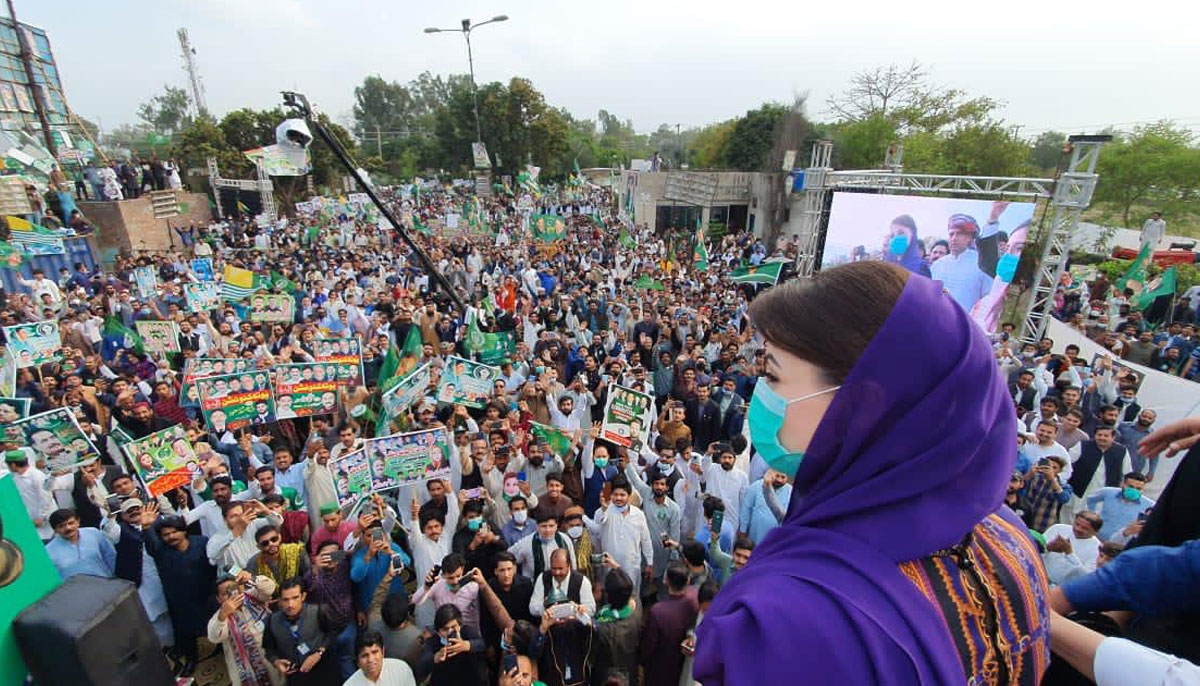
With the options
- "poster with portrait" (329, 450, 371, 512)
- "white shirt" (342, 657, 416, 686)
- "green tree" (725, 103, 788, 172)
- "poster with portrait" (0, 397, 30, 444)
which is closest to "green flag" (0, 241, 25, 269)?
"poster with portrait" (0, 397, 30, 444)

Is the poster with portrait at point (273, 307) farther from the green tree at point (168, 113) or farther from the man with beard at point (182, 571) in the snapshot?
the green tree at point (168, 113)

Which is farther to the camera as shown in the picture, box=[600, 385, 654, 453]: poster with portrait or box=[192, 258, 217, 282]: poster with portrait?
box=[192, 258, 217, 282]: poster with portrait

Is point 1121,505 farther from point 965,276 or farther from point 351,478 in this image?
point 965,276

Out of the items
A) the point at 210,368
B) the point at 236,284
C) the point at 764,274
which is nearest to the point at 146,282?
the point at 236,284

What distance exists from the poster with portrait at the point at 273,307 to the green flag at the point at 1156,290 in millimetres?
16635

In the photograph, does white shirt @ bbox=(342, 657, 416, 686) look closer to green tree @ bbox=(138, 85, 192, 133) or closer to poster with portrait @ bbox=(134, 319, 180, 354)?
poster with portrait @ bbox=(134, 319, 180, 354)

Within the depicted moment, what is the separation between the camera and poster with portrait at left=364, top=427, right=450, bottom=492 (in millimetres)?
4941

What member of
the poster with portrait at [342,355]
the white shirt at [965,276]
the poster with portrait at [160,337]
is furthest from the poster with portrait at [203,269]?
the white shirt at [965,276]

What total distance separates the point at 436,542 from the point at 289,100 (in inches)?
234

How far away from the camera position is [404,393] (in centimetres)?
628

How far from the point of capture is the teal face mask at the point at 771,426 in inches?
40.9

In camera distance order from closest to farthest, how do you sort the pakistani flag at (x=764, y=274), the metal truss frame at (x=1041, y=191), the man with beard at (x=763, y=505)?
the man with beard at (x=763, y=505), the metal truss frame at (x=1041, y=191), the pakistani flag at (x=764, y=274)

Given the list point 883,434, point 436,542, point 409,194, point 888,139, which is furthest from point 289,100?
point 888,139

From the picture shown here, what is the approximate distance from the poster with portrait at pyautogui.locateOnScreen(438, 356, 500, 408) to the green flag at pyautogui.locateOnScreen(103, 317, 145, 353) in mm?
5557
